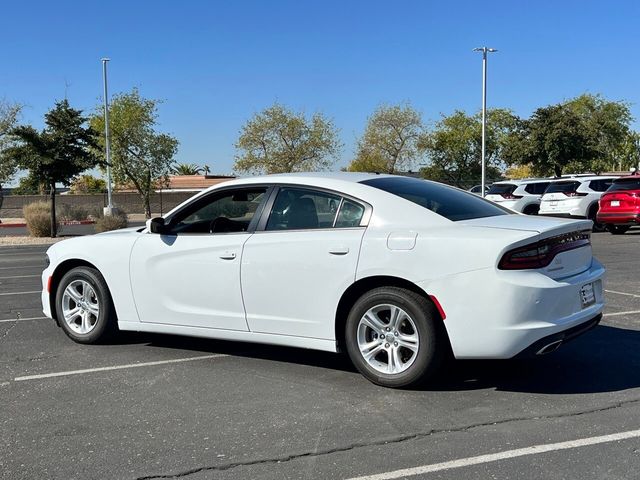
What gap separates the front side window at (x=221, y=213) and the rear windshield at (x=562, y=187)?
18.0m

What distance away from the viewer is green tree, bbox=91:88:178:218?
38531mm

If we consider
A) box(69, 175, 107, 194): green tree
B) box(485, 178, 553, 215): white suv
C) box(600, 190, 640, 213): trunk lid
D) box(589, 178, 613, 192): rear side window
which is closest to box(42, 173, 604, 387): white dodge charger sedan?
box(600, 190, 640, 213): trunk lid

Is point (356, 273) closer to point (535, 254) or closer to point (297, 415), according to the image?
point (297, 415)

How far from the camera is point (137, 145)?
128 ft

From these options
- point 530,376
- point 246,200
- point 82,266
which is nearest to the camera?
point 530,376

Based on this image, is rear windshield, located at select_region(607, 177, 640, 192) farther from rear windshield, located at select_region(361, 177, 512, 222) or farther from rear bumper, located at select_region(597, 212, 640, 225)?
rear windshield, located at select_region(361, 177, 512, 222)

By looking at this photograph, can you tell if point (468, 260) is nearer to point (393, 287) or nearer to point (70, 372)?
point (393, 287)

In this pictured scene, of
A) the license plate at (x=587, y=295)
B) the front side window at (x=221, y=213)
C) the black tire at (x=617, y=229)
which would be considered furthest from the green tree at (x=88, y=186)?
the license plate at (x=587, y=295)

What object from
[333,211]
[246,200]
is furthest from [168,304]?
[333,211]

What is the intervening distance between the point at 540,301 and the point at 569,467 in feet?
3.97

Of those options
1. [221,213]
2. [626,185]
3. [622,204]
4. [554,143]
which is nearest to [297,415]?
[221,213]

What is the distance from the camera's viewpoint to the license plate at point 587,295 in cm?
483

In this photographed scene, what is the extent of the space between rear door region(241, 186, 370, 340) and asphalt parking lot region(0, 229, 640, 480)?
506 millimetres

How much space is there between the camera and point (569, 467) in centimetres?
354
